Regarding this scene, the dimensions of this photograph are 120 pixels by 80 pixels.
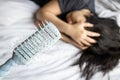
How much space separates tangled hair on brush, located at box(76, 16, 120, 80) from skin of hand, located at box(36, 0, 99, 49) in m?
0.04

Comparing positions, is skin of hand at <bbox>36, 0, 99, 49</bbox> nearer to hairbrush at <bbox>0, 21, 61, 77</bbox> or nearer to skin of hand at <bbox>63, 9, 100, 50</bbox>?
skin of hand at <bbox>63, 9, 100, 50</bbox>

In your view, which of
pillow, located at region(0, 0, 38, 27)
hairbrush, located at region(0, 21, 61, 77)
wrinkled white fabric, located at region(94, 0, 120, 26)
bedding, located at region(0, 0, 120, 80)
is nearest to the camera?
hairbrush, located at region(0, 21, 61, 77)

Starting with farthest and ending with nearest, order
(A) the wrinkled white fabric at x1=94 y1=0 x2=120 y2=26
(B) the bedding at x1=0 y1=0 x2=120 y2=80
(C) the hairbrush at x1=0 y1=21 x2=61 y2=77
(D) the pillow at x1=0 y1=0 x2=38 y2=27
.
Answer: (A) the wrinkled white fabric at x1=94 y1=0 x2=120 y2=26 < (D) the pillow at x1=0 y1=0 x2=38 y2=27 < (B) the bedding at x1=0 y1=0 x2=120 y2=80 < (C) the hairbrush at x1=0 y1=21 x2=61 y2=77

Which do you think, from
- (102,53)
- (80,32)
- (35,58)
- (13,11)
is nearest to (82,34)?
(80,32)

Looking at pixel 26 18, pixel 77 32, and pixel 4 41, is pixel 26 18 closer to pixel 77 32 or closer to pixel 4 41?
pixel 4 41

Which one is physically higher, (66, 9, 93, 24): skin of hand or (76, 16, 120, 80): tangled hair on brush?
(66, 9, 93, 24): skin of hand

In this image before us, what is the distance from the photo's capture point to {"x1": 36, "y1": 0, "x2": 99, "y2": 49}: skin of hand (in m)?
1.13

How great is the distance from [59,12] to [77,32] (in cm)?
27

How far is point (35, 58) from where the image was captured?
44.2 inches

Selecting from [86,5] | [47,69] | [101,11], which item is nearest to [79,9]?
[86,5]

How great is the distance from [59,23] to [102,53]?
255 mm

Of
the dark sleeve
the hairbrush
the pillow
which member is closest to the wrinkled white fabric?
the dark sleeve

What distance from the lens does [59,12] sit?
4.48 ft

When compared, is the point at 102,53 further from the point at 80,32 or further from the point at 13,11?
the point at 13,11
